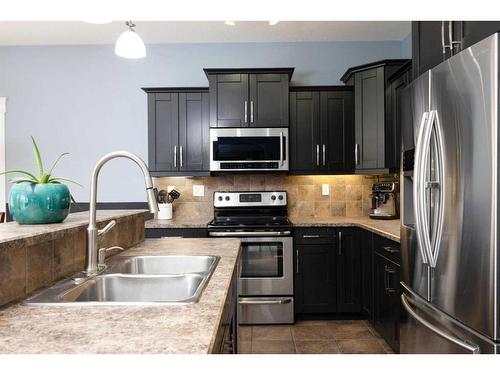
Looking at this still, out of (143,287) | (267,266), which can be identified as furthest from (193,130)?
(143,287)

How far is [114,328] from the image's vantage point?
0.84 m

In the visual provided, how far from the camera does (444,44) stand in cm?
186

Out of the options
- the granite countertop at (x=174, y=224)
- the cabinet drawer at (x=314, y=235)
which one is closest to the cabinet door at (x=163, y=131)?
the granite countertop at (x=174, y=224)

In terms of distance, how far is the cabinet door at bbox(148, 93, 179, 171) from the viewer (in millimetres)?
3688

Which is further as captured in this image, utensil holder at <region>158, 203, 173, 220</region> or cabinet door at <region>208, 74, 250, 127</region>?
utensil holder at <region>158, 203, 173, 220</region>

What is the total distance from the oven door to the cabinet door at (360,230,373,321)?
0.61 meters

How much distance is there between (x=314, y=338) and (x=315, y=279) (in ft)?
1.76

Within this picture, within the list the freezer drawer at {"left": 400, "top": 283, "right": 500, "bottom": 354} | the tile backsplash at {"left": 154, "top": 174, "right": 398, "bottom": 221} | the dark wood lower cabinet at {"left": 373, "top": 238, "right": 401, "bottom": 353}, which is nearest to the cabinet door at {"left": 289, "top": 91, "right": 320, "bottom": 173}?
the tile backsplash at {"left": 154, "top": 174, "right": 398, "bottom": 221}

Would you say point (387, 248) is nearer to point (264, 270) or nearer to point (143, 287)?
point (264, 270)

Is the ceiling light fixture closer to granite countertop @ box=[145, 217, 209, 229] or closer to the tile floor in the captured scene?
granite countertop @ box=[145, 217, 209, 229]

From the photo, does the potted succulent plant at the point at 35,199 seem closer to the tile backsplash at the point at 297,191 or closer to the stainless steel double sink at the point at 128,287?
the stainless steel double sink at the point at 128,287

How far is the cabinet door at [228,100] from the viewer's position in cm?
361
